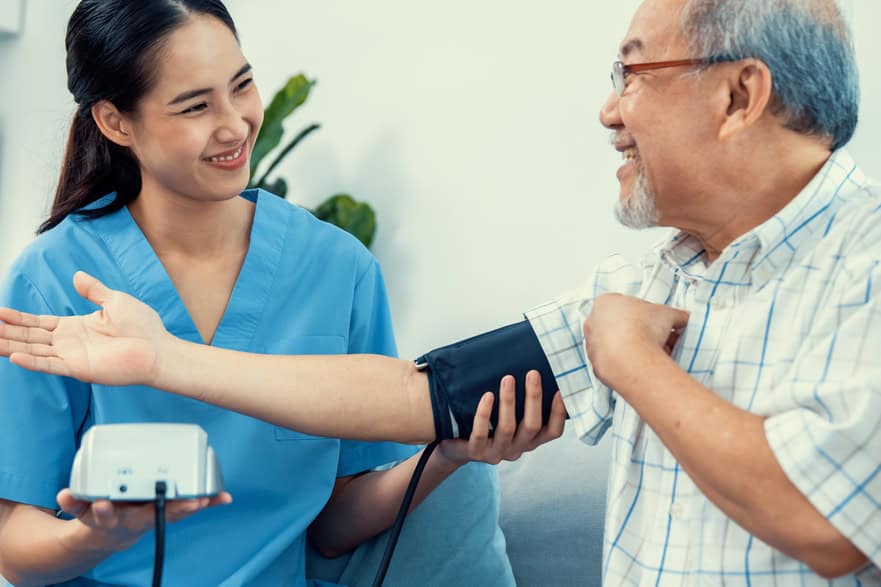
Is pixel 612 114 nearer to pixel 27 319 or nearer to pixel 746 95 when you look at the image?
pixel 746 95

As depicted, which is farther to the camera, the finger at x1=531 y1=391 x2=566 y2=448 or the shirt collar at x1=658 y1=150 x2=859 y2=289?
the finger at x1=531 y1=391 x2=566 y2=448

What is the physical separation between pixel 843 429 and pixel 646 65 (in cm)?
44

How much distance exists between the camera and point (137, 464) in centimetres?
97

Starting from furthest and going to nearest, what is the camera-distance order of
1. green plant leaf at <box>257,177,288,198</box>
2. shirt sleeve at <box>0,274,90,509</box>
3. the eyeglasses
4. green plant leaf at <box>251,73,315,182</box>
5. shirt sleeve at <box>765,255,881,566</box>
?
1. green plant leaf at <box>257,177,288,198</box>
2. green plant leaf at <box>251,73,315,182</box>
3. shirt sleeve at <box>0,274,90,509</box>
4. the eyeglasses
5. shirt sleeve at <box>765,255,881,566</box>

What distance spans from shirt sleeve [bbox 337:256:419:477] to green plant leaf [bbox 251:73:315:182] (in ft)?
4.54

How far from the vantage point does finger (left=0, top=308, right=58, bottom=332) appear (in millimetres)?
1221

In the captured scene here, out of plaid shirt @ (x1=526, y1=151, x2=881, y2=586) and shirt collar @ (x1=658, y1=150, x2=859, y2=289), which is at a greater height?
shirt collar @ (x1=658, y1=150, x2=859, y2=289)

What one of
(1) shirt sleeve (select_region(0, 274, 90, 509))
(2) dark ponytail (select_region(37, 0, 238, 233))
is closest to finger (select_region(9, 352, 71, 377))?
(1) shirt sleeve (select_region(0, 274, 90, 509))

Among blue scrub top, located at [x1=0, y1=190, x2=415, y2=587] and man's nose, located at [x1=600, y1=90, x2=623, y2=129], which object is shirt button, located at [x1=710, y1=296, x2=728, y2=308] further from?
blue scrub top, located at [x1=0, y1=190, x2=415, y2=587]

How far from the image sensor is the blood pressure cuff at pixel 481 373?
1259 millimetres

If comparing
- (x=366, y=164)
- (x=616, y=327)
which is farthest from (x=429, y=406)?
(x=366, y=164)

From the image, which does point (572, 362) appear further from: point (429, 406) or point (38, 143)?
point (38, 143)

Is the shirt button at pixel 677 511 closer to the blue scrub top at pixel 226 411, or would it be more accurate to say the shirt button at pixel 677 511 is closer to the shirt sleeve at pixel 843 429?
the shirt sleeve at pixel 843 429

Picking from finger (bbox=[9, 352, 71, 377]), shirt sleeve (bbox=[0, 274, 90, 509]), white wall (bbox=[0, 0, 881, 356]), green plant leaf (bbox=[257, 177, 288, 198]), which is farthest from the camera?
green plant leaf (bbox=[257, 177, 288, 198])
